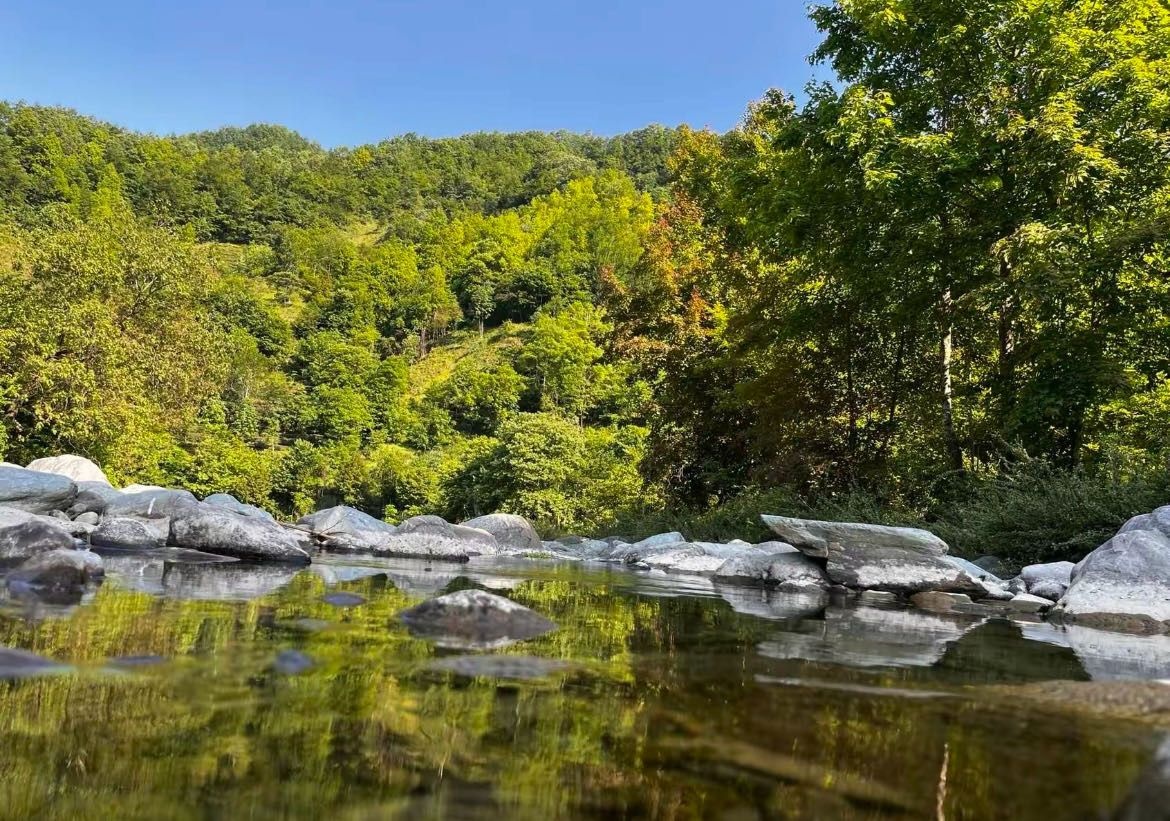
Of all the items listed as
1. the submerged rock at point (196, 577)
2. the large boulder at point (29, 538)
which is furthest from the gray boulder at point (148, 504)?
the large boulder at point (29, 538)

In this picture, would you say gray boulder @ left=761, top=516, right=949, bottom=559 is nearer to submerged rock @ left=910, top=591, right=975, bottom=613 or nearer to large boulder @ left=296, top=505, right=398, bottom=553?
submerged rock @ left=910, top=591, right=975, bottom=613

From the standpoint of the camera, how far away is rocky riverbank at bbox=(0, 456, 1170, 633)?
5934 millimetres

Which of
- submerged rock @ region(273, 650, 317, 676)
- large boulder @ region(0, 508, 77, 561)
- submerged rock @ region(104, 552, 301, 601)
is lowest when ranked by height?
submerged rock @ region(104, 552, 301, 601)

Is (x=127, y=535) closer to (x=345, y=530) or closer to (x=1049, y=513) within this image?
(x=345, y=530)

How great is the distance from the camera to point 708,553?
12.0 m

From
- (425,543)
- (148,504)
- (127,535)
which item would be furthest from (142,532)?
(425,543)

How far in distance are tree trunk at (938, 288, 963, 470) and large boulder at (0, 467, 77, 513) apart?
14.6 meters

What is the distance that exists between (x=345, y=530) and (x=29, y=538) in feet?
23.1

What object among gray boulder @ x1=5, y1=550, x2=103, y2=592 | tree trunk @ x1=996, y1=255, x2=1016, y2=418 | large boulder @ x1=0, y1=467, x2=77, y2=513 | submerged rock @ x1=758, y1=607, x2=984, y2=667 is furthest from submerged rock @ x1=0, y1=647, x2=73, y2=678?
tree trunk @ x1=996, y1=255, x2=1016, y2=418

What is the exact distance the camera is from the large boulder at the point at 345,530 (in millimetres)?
12438

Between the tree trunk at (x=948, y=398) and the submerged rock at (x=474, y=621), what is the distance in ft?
35.4

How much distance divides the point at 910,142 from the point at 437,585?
935 cm

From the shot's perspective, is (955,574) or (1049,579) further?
(1049,579)

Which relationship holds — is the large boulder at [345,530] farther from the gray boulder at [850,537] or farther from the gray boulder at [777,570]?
the gray boulder at [850,537]
